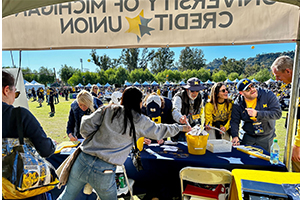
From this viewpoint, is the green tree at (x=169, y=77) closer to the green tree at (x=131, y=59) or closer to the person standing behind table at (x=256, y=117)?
the green tree at (x=131, y=59)

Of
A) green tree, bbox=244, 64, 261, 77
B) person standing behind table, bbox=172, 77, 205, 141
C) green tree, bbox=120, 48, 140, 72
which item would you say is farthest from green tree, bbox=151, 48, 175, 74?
person standing behind table, bbox=172, 77, 205, 141

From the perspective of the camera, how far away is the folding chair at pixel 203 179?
180 centimetres

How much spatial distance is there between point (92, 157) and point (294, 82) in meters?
2.13

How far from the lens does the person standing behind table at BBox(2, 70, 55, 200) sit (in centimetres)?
128

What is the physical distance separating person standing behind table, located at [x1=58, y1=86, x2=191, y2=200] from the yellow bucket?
0.80m

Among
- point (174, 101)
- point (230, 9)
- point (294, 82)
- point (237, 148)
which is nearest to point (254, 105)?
point (237, 148)

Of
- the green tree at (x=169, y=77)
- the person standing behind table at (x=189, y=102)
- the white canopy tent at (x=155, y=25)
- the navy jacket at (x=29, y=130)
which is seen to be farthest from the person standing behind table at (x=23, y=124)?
the green tree at (x=169, y=77)

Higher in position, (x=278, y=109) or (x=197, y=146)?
(x=278, y=109)

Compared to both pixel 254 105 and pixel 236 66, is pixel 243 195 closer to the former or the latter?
pixel 254 105

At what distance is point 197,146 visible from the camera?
2.25 meters

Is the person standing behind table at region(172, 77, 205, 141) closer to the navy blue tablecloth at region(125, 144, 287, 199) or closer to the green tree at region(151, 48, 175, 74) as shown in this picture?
the navy blue tablecloth at region(125, 144, 287, 199)

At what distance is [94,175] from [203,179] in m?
1.05

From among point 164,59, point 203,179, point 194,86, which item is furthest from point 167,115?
point 164,59

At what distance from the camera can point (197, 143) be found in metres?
2.23
